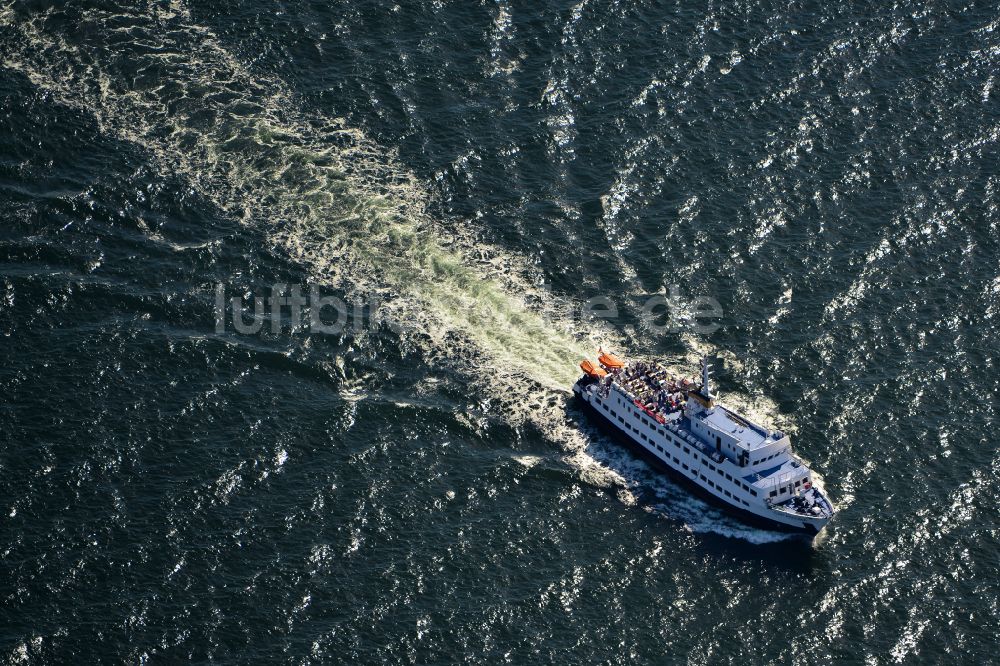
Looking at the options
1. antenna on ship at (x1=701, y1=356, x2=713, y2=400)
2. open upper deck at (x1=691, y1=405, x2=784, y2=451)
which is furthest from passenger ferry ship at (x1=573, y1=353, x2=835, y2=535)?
open upper deck at (x1=691, y1=405, x2=784, y2=451)

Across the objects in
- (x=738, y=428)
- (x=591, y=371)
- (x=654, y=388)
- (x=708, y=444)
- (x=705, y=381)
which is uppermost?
(x=705, y=381)

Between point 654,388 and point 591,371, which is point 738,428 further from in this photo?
point 591,371

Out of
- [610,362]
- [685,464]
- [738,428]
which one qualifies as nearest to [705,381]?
[738,428]

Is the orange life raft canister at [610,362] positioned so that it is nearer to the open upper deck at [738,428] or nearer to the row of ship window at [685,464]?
the row of ship window at [685,464]

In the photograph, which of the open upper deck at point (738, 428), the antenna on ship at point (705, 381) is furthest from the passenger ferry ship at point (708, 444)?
the open upper deck at point (738, 428)

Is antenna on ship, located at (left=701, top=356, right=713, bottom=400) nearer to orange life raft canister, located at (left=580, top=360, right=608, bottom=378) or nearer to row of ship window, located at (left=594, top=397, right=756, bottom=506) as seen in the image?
row of ship window, located at (left=594, top=397, right=756, bottom=506)

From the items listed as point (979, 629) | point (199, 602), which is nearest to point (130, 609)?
point (199, 602)

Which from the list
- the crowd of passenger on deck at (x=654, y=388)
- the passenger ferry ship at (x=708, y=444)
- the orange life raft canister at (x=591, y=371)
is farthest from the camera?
the orange life raft canister at (x=591, y=371)

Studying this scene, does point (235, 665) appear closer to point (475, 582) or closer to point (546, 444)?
point (475, 582)

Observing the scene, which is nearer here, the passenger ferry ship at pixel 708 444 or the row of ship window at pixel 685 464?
the passenger ferry ship at pixel 708 444
